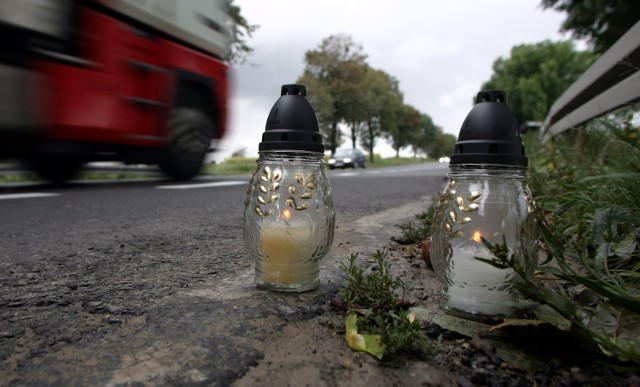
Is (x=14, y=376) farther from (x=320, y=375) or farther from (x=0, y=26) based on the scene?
(x=0, y=26)

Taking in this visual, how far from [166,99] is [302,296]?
17.6 feet

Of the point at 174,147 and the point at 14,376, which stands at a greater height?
the point at 174,147

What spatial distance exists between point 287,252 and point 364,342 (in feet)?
1.28

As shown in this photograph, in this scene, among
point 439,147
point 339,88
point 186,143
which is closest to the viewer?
point 186,143

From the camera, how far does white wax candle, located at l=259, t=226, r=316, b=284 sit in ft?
4.23

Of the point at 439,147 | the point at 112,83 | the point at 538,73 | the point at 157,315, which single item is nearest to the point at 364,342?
the point at 157,315

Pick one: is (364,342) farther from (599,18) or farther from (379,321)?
(599,18)

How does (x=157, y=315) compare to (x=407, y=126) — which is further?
(x=407, y=126)

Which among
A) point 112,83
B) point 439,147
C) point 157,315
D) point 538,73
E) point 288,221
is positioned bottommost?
point 157,315

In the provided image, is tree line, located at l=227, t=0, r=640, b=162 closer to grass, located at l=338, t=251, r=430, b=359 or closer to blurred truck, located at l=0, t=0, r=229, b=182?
blurred truck, located at l=0, t=0, r=229, b=182

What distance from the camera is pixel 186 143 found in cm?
694

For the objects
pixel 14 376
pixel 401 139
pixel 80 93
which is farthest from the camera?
pixel 401 139

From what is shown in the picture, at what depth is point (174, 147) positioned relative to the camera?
680 centimetres

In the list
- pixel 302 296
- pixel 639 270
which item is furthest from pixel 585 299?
pixel 302 296
